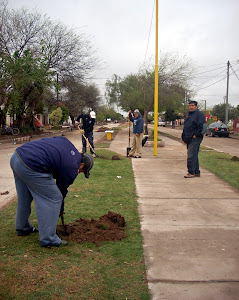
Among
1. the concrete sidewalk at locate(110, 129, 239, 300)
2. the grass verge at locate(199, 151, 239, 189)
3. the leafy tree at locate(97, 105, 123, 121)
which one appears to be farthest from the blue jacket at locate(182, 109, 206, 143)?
the leafy tree at locate(97, 105, 123, 121)

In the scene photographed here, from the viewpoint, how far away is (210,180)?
27.9ft

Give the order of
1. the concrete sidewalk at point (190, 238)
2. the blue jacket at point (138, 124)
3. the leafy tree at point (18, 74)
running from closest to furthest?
1. the concrete sidewalk at point (190, 238)
2. the blue jacket at point (138, 124)
3. the leafy tree at point (18, 74)

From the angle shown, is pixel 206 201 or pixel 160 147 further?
pixel 160 147

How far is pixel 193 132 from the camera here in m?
8.59

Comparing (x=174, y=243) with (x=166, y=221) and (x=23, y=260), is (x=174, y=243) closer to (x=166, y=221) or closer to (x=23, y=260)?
(x=166, y=221)

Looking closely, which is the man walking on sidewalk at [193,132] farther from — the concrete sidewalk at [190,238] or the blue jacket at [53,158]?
the blue jacket at [53,158]

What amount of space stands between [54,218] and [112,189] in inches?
132

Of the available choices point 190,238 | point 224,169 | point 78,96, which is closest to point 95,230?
point 190,238

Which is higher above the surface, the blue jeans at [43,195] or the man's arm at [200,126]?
the man's arm at [200,126]

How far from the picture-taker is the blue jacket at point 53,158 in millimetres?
3699

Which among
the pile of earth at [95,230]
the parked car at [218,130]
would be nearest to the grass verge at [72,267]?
the pile of earth at [95,230]

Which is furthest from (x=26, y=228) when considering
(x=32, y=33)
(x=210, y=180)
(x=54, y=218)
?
(x=32, y=33)

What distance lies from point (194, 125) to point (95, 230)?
5.03 m

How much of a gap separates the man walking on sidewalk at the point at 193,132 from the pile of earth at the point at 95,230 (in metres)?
4.37
